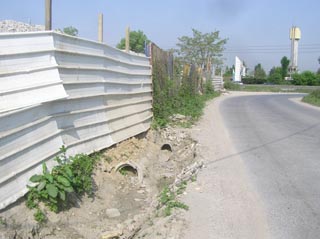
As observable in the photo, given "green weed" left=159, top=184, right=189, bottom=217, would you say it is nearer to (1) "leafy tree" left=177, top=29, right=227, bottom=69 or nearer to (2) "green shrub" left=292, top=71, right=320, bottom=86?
(1) "leafy tree" left=177, top=29, right=227, bottom=69

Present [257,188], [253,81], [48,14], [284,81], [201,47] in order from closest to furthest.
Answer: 1. [48,14]
2. [257,188]
3. [201,47]
4. [284,81]
5. [253,81]

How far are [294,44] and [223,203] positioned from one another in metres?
103

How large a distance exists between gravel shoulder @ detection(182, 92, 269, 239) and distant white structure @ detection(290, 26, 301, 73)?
95.5 m

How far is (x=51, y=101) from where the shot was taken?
214 inches

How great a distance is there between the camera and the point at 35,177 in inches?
190

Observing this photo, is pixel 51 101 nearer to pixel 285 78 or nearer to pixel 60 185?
pixel 60 185

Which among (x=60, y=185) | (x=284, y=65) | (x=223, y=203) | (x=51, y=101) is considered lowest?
(x=223, y=203)

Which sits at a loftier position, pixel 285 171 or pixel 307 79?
pixel 307 79

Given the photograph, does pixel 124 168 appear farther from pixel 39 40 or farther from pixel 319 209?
pixel 319 209

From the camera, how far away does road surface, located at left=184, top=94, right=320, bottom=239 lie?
4590mm

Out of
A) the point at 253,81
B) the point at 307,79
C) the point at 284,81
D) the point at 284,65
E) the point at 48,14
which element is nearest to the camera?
the point at 48,14

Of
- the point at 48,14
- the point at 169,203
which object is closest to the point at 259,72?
the point at 48,14

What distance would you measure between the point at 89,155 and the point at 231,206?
237 centimetres

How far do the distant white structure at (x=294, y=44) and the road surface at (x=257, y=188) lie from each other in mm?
92578
